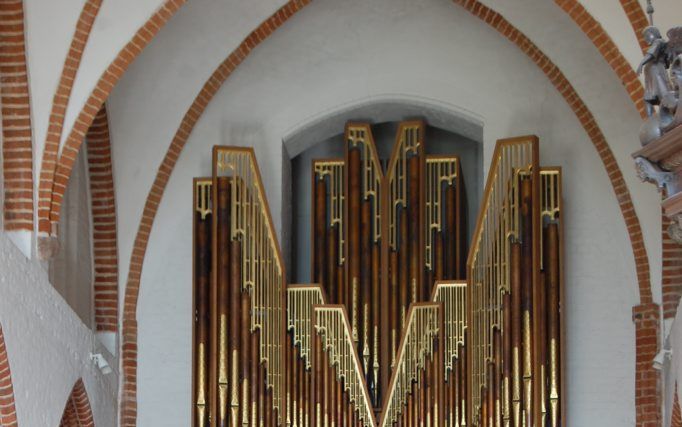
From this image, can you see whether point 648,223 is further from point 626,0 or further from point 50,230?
point 50,230

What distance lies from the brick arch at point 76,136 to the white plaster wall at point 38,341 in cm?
57

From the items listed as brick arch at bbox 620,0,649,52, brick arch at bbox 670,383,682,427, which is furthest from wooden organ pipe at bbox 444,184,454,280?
brick arch at bbox 620,0,649,52

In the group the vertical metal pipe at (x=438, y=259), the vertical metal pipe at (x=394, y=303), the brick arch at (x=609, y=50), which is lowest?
the vertical metal pipe at (x=394, y=303)

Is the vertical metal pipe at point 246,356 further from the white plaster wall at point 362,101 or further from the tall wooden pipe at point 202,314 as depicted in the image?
the white plaster wall at point 362,101

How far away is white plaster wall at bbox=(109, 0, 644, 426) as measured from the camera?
16.1 metres

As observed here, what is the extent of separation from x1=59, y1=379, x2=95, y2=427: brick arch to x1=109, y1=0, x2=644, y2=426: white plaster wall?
1.35 metres

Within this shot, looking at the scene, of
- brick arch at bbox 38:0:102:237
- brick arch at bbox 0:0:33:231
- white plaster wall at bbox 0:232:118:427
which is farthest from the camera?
brick arch at bbox 38:0:102:237

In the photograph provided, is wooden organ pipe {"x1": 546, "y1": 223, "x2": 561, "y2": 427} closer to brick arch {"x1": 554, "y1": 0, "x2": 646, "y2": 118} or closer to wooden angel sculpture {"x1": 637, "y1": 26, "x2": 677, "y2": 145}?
brick arch {"x1": 554, "y1": 0, "x2": 646, "y2": 118}

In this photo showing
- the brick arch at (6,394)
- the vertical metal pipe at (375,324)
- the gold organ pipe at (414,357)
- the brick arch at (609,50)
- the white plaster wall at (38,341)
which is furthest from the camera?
the vertical metal pipe at (375,324)

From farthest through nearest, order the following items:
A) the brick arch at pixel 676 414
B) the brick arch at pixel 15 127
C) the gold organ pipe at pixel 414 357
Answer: the gold organ pipe at pixel 414 357
the brick arch at pixel 676 414
the brick arch at pixel 15 127

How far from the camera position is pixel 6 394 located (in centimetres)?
1298

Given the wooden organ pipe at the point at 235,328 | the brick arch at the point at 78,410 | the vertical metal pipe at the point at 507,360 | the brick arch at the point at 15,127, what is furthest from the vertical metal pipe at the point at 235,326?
the brick arch at the point at 15,127

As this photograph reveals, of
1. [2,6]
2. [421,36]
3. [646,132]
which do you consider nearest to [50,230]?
[2,6]

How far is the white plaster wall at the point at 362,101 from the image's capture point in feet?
52.9
